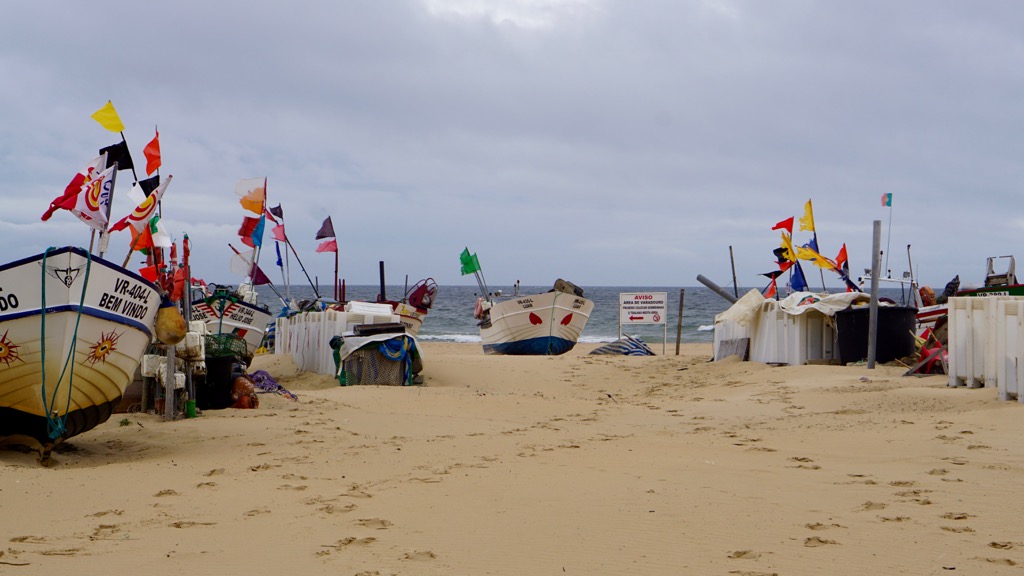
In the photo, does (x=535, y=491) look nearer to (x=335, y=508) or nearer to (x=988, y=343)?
(x=335, y=508)

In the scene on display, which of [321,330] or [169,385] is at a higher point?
[321,330]

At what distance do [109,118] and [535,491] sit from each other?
674 cm

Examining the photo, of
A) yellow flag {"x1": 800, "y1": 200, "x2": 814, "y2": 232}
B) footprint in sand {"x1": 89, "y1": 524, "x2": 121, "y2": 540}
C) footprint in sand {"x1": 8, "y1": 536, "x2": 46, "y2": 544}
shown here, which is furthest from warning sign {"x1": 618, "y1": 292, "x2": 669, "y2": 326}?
footprint in sand {"x1": 8, "y1": 536, "x2": 46, "y2": 544}

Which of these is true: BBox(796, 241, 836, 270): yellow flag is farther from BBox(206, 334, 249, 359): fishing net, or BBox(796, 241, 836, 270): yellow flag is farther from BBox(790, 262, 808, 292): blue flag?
BBox(206, 334, 249, 359): fishing net

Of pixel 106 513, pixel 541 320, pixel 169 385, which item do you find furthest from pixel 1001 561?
pixel 541 320

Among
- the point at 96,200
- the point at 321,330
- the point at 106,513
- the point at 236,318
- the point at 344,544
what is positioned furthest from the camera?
the point at 236,318

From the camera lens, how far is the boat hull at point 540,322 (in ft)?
80.0

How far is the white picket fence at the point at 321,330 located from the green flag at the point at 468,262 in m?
7.99

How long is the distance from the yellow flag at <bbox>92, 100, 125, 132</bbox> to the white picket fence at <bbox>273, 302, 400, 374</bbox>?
6568 mm

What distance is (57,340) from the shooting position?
7641 mm

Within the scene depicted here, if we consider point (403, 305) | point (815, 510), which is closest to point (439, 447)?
point (815, 510)

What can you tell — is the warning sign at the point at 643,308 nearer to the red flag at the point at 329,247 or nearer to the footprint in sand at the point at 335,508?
the red flag at the point at 329,247

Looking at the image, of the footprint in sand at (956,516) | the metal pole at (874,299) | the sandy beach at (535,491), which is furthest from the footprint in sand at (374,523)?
the metal pole at (874,299)

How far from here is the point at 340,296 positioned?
2339 cm
